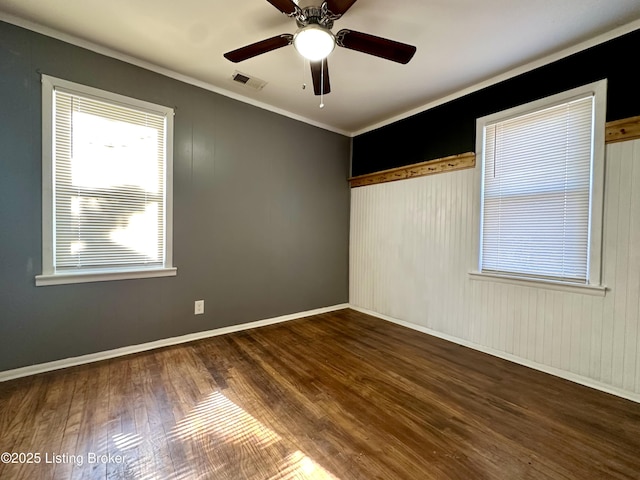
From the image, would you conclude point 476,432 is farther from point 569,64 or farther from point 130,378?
point 569,64

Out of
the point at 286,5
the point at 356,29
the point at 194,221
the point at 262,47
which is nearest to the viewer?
the point at 286,5

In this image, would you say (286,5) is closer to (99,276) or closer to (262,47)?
(262,47)

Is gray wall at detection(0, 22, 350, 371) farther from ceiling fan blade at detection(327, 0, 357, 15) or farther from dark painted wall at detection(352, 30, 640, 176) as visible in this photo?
ceiling fan blade at detection(327, 0, 357, 15)

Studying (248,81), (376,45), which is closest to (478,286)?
(376,45)

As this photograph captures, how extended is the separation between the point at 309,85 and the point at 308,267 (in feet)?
7.19

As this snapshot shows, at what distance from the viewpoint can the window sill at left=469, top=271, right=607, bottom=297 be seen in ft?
6.76

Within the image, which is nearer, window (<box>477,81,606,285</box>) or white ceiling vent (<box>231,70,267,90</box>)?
window (<box>477,81,606,285</box>)

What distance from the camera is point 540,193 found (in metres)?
2.36

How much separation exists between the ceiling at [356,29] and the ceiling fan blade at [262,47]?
0.24 metres

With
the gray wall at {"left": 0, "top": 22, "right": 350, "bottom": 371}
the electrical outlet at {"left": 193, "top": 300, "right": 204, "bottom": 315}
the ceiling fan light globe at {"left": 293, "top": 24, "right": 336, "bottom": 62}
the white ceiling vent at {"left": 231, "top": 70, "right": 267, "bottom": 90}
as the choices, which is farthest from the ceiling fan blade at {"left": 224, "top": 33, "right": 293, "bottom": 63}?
the electrical outlet at {"left": 193, "top": 300, "right": 204, "bottom": 315}

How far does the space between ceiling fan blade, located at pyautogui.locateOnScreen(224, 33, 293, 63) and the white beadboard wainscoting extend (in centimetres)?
214

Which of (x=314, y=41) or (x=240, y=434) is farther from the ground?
(x=314, y=41)

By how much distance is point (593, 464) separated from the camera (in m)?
1.36

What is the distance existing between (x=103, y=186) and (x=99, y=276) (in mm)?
771
